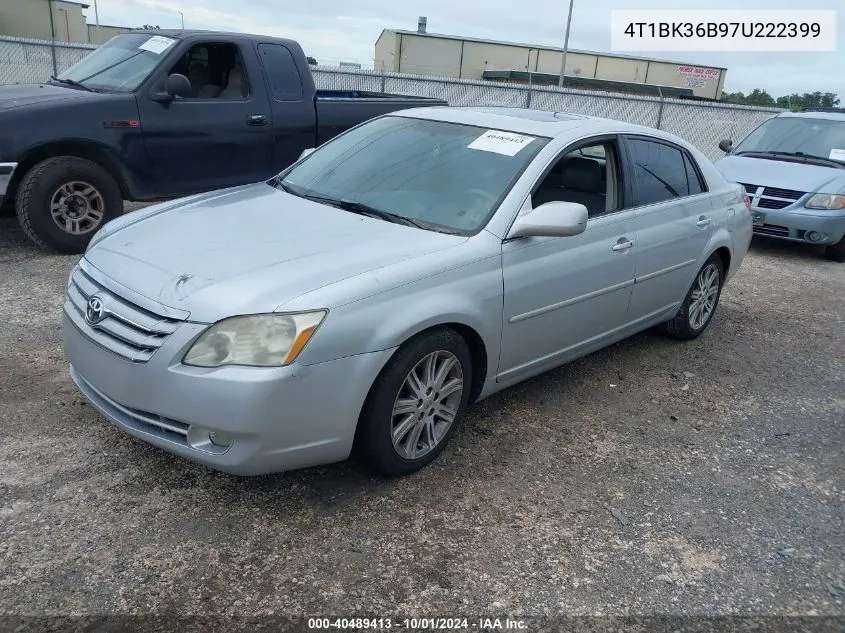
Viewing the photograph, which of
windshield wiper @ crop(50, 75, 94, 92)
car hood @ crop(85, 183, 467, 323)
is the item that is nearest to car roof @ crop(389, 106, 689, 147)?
car hood @ crop(85, 183, 467, 323)

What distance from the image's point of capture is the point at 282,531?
286cm

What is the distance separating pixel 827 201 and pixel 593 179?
5.56 m

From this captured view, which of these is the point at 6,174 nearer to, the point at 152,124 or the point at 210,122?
the point at 152,124

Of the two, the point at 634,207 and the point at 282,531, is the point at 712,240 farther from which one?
the point at 282,531

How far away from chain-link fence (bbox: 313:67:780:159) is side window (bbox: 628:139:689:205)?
10858 millimetres

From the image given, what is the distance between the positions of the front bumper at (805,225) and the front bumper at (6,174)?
794cm

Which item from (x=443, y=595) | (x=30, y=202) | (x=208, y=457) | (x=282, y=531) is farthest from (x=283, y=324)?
(x=30, y=202)

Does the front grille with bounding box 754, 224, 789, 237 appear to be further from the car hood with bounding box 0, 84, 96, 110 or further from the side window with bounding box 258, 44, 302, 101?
the car hood with bounding box 0, 84, 96, 110

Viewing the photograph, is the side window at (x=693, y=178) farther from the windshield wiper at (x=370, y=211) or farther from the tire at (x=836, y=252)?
the tire at (x=836, y=252)

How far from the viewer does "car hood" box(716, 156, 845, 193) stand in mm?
8445

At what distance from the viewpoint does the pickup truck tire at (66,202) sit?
19.1ft

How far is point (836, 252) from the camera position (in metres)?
8.93

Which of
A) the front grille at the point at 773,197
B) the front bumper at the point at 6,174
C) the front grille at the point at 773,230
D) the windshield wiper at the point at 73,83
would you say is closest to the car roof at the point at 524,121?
the front bumper at the point at 6,174

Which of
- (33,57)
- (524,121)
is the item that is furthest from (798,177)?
(33,57)
